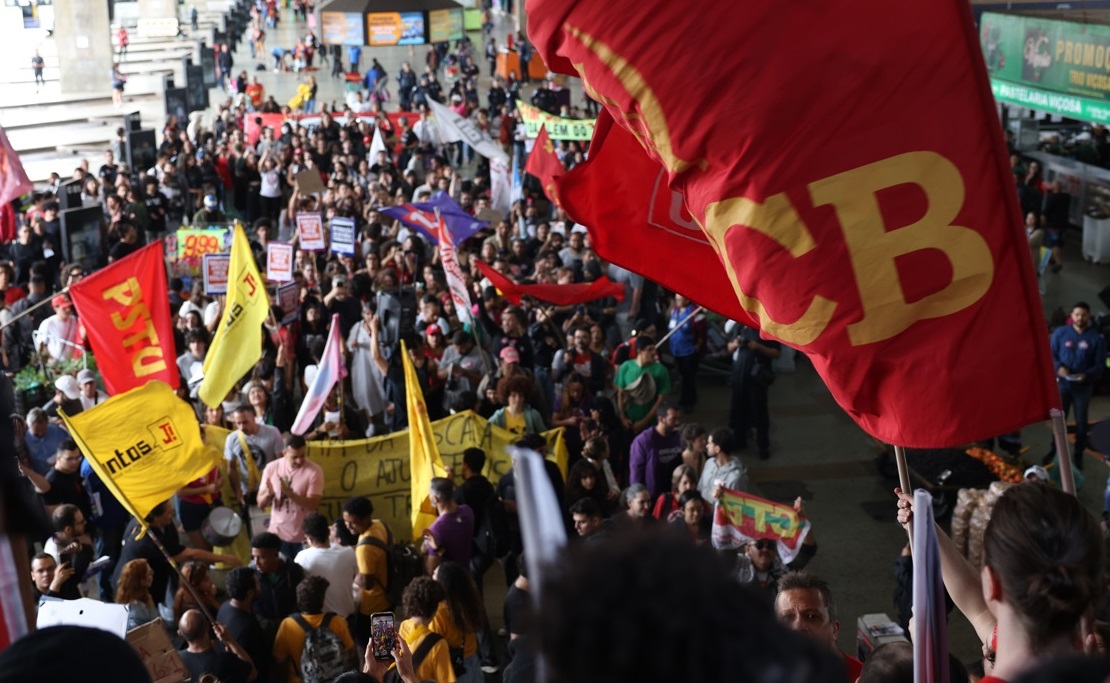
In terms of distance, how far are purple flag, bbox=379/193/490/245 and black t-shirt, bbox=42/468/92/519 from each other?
5.84 metres

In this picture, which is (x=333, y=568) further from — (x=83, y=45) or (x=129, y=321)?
(x=83, y=45)

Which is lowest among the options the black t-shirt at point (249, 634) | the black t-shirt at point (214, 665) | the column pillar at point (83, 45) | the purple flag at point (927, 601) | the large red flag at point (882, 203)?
the column pillar at point (83, 45)

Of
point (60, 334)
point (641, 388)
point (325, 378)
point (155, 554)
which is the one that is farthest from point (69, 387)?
point (641, 388)

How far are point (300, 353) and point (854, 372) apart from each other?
9.27 metres

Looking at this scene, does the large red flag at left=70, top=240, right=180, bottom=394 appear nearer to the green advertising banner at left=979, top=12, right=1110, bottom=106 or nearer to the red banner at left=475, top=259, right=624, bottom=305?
the red banner at left=475, top=259, right=624, bottom=305

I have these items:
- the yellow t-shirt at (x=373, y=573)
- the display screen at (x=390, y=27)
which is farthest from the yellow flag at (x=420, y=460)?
the display screen at (x=390, y=27)

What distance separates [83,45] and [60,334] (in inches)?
1484

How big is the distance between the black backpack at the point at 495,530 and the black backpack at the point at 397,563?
0.48 m

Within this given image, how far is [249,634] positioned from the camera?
6.64 m

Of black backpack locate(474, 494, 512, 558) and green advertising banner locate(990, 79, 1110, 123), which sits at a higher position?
green advertising banner locate(990, 79, 1110, 123)

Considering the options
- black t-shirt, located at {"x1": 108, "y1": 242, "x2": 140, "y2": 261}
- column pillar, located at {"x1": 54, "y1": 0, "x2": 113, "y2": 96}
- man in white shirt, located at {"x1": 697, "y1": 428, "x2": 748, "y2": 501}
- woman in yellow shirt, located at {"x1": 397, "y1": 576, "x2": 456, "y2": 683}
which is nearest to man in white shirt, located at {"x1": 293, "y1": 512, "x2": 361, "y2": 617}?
woman in yellow shirt, located at {"x1": 397, "y1": 576, "x2": 456, "y2": 683}

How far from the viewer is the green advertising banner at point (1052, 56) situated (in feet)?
57.2

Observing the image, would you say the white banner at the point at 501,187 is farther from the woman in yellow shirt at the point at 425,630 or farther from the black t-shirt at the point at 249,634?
the woman in yellow shirt at the point at 425,630

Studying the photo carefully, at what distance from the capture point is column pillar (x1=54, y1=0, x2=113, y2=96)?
4516cm
